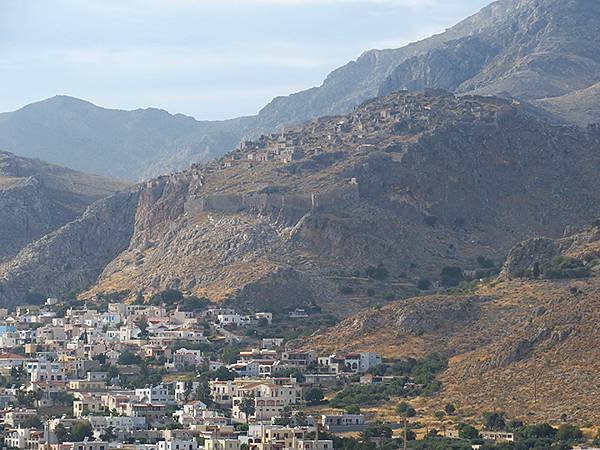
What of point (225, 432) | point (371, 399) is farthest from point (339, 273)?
point (225, 432)

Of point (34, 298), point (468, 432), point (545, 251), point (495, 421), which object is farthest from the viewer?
point (34, 298)

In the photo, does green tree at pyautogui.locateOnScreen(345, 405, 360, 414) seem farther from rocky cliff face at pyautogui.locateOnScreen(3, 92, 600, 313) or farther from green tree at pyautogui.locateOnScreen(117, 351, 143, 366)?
rocky cliff face at pyautogui.locateOnScreen(3, 92, 600, 313)

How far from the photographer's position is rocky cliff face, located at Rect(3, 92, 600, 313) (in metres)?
155

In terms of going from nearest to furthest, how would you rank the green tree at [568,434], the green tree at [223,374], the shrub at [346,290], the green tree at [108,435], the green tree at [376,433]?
the green tree at [568,434] → the green tree at [376,433] → the green tree at [108,435] → the green tree at [223,374] → the shrub at [346,290]

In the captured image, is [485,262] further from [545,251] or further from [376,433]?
[376,433]

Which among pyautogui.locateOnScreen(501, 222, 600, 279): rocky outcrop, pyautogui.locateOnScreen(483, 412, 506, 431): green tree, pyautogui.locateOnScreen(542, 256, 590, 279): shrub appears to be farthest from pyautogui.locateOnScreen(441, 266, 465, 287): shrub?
pyautogui.locateOnScreen(483, 412, 506, 431): green tree

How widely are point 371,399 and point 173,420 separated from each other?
10361 mm

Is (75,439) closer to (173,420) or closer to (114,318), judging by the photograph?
(173,420)

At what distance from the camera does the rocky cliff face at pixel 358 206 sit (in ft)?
509

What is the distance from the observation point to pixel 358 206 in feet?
528

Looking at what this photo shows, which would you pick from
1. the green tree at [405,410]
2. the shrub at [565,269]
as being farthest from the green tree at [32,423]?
the shrub at [565,269]

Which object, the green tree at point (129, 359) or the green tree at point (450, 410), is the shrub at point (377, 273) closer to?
the green tree at point (129, 359)

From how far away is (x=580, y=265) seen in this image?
439 feet

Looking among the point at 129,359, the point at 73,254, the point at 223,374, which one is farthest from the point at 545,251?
the point at 73,254
